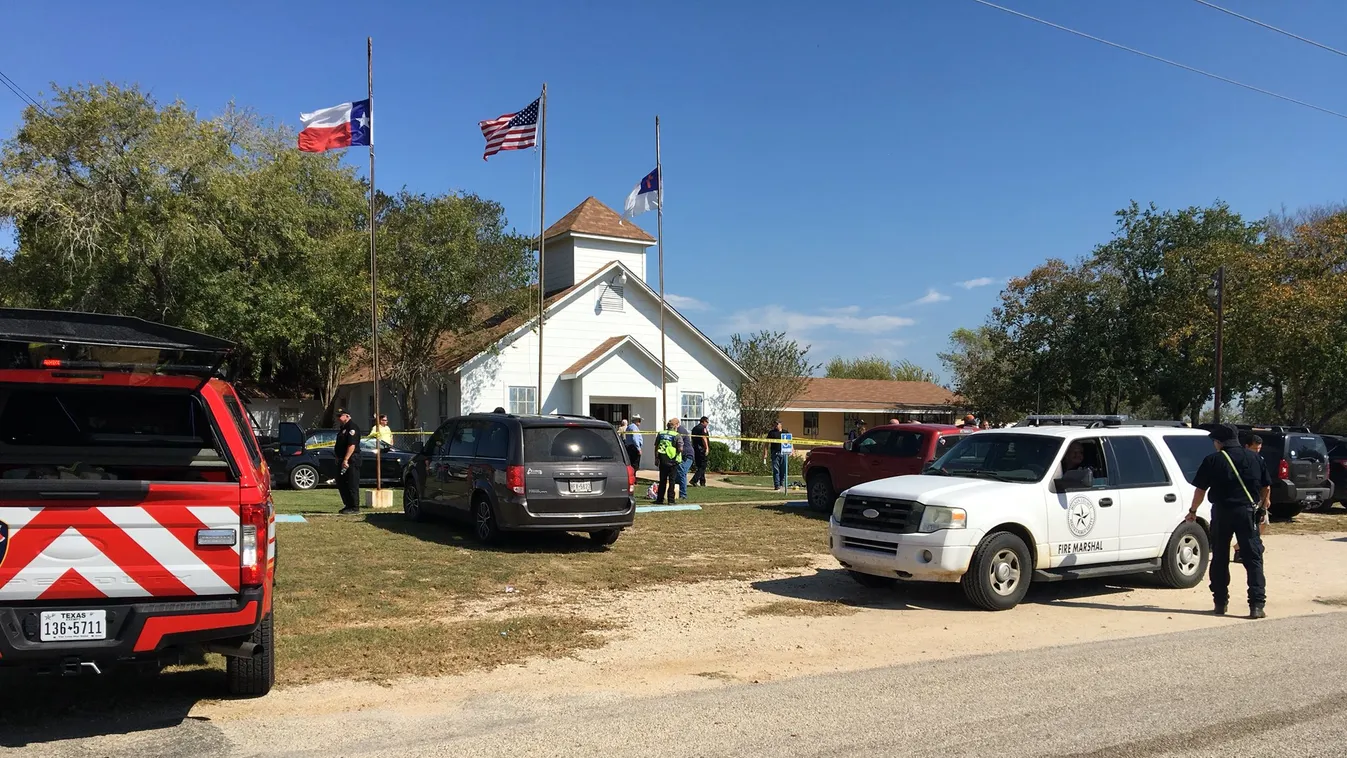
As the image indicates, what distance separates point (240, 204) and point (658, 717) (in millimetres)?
25126

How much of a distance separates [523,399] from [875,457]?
14.7 m

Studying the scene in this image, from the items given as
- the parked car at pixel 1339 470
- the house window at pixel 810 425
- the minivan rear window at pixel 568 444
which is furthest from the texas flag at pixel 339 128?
the house window at pixel 810 425

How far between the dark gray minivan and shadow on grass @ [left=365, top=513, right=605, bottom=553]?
0.26 meters

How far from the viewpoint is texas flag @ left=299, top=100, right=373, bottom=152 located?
68.5 ft

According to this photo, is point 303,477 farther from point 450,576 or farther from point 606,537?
point 450,576

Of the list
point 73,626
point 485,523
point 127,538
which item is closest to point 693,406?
point 485,523

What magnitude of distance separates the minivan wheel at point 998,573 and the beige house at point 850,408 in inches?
1186

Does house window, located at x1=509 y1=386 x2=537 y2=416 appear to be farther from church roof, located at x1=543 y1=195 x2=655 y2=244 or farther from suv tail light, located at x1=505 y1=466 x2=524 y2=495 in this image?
suv tail light, located at x1=505 y1=466 x2=524 y2=495

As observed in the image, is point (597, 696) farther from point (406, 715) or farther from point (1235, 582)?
point (1235, 582)

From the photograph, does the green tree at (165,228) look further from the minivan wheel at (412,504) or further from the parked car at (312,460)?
the minivan wheel at (412,504)

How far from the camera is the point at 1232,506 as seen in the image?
9359mm

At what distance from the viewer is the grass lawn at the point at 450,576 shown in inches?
294

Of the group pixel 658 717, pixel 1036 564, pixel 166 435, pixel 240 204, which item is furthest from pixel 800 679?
pixel 240 204

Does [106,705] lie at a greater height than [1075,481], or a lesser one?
lesser
